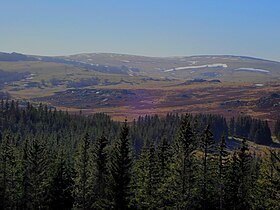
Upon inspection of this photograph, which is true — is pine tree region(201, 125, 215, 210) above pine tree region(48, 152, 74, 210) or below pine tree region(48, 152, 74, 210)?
above

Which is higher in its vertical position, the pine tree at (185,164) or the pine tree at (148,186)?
the pine tree at (185,164)

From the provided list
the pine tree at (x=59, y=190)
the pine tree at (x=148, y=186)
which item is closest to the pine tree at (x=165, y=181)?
the pine tree at (x=148, y=186)

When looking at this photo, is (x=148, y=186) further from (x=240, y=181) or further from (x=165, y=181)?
(x=240, y=181)

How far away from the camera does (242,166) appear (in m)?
54.3

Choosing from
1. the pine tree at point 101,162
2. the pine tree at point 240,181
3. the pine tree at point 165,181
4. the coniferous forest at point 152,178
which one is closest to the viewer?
the coniferous forest at point 152,178

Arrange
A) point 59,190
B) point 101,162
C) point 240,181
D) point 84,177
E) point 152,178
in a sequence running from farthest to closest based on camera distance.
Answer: point 59,190, point 84,177, point 240,181, point 101,162, point 152,178

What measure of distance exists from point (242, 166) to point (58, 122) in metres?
130

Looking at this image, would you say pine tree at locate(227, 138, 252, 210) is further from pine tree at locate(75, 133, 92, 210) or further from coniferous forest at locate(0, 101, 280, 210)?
pine tree at locate(75, 133, 92, 210)

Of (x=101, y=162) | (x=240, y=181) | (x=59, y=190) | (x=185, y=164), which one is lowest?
(x=59, y=190)

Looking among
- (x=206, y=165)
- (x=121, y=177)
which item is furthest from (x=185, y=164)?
(x=121, y=177)

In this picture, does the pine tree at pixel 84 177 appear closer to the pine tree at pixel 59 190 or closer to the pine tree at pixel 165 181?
the pine tree at pixel 59 190

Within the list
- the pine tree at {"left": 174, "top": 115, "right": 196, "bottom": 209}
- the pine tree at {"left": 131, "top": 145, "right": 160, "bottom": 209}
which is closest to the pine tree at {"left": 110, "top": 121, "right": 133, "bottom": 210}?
the pine tree at {"left": 131, "top": 145, "right": 160, "bottom": 209}

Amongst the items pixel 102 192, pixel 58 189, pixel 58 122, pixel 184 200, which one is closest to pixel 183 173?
pixel 184 200

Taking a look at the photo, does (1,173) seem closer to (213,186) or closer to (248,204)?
(213,186)
